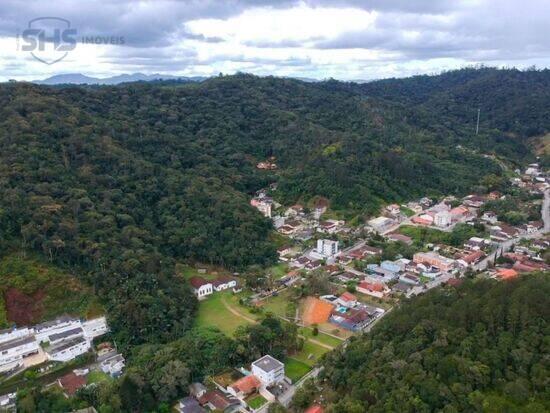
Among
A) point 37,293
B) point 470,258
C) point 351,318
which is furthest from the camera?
point 470,258

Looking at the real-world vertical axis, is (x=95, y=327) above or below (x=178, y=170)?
below

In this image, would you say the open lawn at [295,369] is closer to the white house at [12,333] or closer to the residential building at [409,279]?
the residential building at [409,279]

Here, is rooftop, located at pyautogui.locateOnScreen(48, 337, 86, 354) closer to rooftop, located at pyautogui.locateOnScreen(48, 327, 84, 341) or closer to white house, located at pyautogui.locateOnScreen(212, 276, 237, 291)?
rooftop, located at pyautogui.locateOnScreen(48, 327, 84, 341)

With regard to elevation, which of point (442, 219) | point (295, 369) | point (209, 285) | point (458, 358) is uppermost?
point (458, 358)

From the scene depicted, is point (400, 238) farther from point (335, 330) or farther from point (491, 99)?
point (491, 99)

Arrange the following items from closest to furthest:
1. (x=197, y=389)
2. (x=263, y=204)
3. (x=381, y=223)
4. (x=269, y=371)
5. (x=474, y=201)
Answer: (x=269, y=371)
(x=197, y=389)
(x=381, y=223)
(x=263, y=204)
(x=474, y=201)

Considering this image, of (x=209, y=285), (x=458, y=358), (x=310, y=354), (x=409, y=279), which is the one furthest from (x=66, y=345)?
(x=409, y=279)

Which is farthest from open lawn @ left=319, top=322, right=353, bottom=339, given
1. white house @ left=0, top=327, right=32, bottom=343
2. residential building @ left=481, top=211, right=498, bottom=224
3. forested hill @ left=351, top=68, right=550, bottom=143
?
forested hill @ left=351, top=68, right=550, bottom=143
